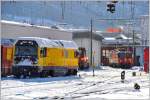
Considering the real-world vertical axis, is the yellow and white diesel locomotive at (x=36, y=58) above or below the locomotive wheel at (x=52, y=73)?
above

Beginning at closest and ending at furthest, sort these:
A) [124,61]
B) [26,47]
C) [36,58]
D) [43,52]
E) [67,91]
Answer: [67,91] < [36,58] < [26,47] < [43,52] < [124,61]

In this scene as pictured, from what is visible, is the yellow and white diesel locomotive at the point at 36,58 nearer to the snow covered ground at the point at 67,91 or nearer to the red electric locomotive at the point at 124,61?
the snow covered ground at the point at 67,91

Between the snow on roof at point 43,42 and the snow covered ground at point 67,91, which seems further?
the snow on roof at point 43,42

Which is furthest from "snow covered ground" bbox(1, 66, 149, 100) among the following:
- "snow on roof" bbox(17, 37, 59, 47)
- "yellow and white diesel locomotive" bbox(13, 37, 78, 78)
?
"snow on roof" bbox(17, 37, 59, 47)

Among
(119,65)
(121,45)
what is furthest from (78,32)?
(121,45)

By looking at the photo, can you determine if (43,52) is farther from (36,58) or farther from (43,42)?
(36,58)

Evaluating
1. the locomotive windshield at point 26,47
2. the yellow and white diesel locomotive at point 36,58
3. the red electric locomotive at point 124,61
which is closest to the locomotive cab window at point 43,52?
the yellow and white diesel locomotive at point 36,58

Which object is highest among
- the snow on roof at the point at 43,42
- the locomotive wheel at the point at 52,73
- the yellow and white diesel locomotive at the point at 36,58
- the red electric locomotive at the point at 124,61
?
the snow on roof at the point at 43,42

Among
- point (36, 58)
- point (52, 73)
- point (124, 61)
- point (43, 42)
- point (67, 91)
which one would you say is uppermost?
point (43, 42)

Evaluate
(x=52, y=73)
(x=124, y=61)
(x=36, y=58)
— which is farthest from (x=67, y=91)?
(x=124, y=61)

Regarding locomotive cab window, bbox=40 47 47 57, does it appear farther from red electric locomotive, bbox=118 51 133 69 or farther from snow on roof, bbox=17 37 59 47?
red electric locomotive, bbox=118 51 133 69

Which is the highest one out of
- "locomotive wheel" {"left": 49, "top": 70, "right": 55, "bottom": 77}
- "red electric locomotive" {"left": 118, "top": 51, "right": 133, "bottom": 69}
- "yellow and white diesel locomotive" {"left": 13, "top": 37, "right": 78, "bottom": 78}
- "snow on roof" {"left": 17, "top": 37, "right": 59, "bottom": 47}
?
"snow on roof" {"left": 17, "top": 37, "right": 59, "bottom": 47}

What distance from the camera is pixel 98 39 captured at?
244 ft

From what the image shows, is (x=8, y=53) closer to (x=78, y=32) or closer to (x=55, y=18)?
(x=78, y=32)
